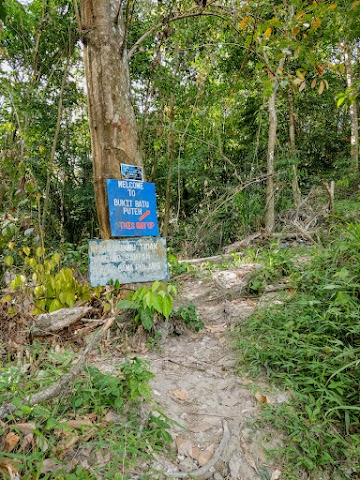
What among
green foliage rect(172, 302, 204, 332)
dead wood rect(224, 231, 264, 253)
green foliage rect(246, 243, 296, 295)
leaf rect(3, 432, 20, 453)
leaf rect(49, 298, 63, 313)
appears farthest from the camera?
dead wood rect(224, 231, 264, 253)

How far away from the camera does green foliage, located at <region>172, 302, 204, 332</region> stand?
10.1ft

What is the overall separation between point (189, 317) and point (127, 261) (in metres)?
0.83

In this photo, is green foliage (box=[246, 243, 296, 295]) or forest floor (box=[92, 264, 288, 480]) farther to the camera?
green foliage (box=[246, 243, 296, 295])

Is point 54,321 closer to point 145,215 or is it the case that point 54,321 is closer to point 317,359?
point 145,215

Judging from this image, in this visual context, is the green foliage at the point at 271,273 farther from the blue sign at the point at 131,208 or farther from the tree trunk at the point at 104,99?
the tree trunk at the point at 104,99

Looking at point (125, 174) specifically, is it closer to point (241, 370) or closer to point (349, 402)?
point (241, 370)

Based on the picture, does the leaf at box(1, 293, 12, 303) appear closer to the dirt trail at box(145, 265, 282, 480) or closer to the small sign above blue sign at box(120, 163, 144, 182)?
the dirt trail at box(145, 265, 282, 480)

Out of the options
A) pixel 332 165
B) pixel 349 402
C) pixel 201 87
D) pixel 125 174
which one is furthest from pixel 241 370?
pixel 332 165

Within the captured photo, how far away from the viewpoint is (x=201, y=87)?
24.3ft

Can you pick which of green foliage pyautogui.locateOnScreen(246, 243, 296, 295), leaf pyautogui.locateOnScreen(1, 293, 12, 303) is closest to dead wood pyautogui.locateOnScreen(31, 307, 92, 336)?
leaf pyautogui.locateOnScreen(1, 293, 12, 303)

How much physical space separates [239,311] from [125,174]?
1794 millimetres

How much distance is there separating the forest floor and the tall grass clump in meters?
0.13

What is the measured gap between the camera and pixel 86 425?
1723mm

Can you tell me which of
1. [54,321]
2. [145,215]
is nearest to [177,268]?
[145,215]
